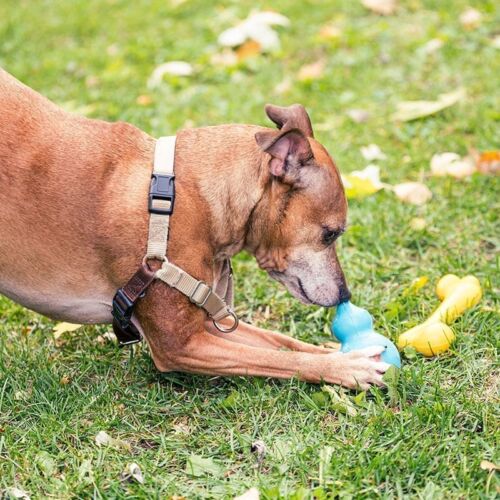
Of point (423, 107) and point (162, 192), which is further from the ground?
point (162, 192)

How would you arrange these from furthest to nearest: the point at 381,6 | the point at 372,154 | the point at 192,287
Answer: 1. the point at 381,6
2. the point at 372,154
3. the point at 192,287

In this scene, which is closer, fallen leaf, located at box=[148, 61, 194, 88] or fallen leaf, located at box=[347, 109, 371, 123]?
fallen leaf, located at box=[347, 109, 371, 123]

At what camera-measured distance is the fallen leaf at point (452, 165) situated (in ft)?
18.0

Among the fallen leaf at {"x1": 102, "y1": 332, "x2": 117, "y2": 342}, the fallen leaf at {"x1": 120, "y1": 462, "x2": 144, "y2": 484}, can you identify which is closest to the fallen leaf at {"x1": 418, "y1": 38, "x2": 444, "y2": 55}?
the fallen leaf at {"x1": 102, "y1": 332, "x2": 117, "y2": 342}

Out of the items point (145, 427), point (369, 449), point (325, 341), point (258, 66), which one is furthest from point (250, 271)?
point (258, 66)

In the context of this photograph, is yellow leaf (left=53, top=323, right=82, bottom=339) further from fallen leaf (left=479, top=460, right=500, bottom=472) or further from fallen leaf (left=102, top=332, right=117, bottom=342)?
fallen leaf (left=479, top=460, right=500, bottom=472)

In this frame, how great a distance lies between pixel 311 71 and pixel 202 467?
14.9 feet

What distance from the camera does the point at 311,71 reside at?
7.11 m

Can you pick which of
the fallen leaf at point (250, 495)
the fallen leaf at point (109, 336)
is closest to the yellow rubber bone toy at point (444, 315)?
the fallen leaf at point (250, 495)

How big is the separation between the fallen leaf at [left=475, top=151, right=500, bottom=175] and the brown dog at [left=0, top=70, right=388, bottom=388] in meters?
1.97

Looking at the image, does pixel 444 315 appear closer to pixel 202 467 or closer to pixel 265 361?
pixel 265 361

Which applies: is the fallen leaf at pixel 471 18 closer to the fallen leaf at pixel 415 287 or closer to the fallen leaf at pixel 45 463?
the fallen leaf at pixel 415 287

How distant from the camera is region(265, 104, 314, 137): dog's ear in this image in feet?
12.5

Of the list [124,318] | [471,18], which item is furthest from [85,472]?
[471,18]
